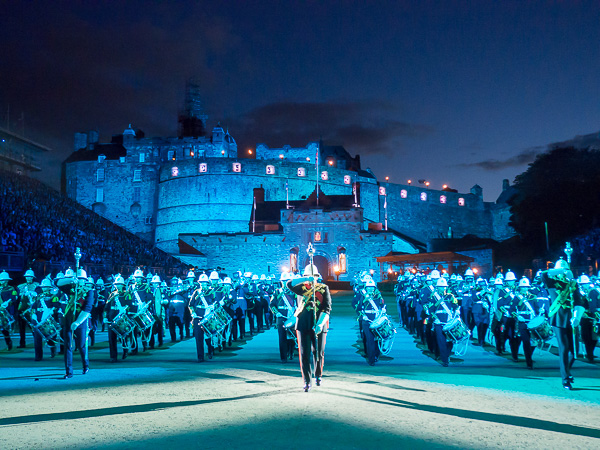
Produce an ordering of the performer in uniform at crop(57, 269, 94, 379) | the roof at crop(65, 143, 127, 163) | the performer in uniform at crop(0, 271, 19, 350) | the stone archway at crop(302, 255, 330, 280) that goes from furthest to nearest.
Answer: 1. the roof at crop(65, 143, 127, 163)
2. the stone archway at crop(302, 255, 330, 280)
3. the performer in uniform at crop(0, 271, 19, 350)
4. the performer in uniform at crop(57, 269, 94, 379)

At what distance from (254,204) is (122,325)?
1913 inches

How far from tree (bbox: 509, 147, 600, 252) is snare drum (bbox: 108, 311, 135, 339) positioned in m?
41.0

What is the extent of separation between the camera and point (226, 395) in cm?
752

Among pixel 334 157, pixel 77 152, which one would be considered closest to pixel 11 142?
pixel 77 152

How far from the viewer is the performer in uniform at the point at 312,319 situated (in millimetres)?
8250

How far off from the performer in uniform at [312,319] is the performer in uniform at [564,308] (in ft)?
12.0

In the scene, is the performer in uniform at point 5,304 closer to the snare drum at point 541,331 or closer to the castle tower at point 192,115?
the snare drum at point 541,331

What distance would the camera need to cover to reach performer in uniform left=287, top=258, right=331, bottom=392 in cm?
825

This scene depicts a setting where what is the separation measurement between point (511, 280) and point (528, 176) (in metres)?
43.2

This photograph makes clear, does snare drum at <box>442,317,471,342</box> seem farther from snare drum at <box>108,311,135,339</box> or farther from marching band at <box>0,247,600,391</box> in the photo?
snare drum at <box>108,311,135,339</box>

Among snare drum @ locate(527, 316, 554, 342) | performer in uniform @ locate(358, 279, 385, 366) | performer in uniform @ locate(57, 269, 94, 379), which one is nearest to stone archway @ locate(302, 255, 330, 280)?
snare drum @ locate(527, 316, 554, 342)

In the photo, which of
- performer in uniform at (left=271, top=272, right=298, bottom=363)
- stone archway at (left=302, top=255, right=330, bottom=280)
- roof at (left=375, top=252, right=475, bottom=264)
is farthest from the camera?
stone archway at (left=302, top=255, right=330, bottom=280)

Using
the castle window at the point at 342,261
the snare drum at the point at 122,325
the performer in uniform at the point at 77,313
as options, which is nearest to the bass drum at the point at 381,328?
the performer in uniform at the point at 77,313

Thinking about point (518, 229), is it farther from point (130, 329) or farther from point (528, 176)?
point (130, 329)
